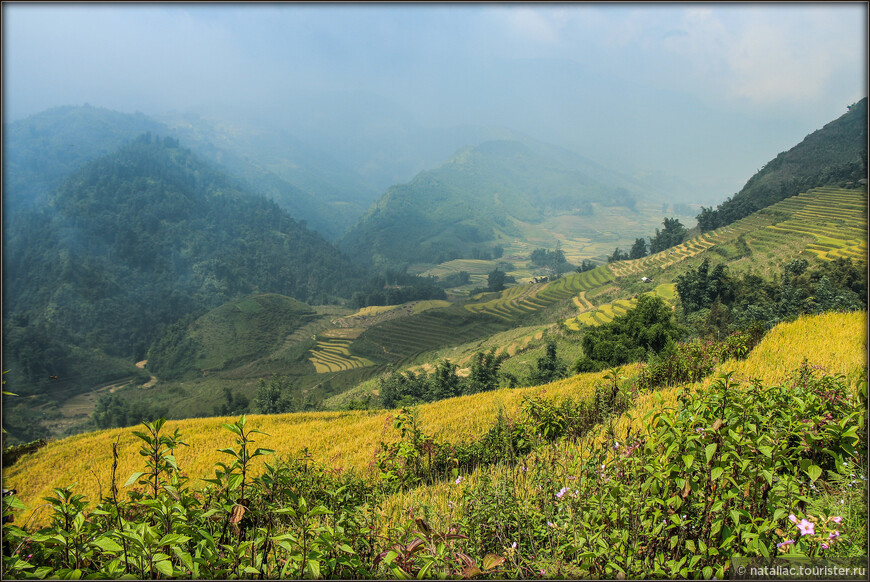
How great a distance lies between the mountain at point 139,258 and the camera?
118 metres

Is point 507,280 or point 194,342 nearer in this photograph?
point 194,342

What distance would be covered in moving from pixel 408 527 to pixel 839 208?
60494 millimetres

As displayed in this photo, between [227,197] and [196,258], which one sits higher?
[227,197]

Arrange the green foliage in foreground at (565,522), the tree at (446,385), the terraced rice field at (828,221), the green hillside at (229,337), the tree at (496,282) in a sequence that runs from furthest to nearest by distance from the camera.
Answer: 1. the tree at (496,282)
2. the green hillside at (229,337)
3. the terraced rice field at (828,221)
4. the tree at (446,385)
5. the green foliage in foreground at (565,522)

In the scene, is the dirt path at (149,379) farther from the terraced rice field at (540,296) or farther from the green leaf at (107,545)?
the green leaf at (107,545)

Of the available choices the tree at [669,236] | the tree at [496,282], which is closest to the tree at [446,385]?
the tree at [669,236]

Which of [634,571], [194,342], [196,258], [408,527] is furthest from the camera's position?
[196,258]

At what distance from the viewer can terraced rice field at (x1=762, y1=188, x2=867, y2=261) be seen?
34.3 m

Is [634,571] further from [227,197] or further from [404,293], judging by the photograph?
[227,197]

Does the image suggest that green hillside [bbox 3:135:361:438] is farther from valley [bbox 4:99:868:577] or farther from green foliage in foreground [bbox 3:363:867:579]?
green foliage in foreground [bbox 3:363:867:579]

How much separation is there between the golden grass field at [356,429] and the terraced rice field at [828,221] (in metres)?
32.9

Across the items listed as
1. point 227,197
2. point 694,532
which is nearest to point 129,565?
point 694,532

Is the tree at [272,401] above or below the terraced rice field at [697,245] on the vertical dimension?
below

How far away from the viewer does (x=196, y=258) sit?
16475cm
